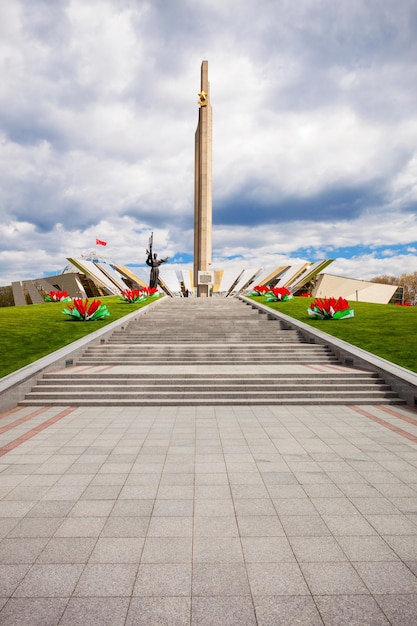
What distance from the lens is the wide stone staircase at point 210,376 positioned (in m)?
8.81

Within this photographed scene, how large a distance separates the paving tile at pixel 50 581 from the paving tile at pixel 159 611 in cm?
56

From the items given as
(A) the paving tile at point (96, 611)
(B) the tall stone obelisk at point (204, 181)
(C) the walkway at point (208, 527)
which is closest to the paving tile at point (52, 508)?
(C) the walkway at point (208, 527)

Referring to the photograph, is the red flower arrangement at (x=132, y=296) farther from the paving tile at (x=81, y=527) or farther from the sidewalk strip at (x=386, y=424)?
the paving tile at (x=81, y=527)

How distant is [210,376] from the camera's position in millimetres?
9641

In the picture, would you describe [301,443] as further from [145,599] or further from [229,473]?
[145,599]

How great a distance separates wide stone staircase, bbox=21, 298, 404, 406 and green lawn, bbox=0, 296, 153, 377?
1.25m

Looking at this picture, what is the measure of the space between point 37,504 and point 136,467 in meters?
1.35

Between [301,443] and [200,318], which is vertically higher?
[200,318]

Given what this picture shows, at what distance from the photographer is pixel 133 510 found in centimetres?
389

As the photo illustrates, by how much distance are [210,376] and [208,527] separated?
6.08 metres

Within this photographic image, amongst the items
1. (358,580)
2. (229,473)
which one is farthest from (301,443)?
(358,580)

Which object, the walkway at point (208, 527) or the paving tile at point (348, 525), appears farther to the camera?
the paving tile at point (348, 525)

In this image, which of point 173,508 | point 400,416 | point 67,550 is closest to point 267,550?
point 173,508

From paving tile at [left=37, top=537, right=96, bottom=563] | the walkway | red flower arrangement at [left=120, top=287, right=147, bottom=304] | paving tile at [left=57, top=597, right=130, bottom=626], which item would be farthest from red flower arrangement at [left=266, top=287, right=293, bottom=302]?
paving tile at [left=57, top=597, right=130, bottom=626]
